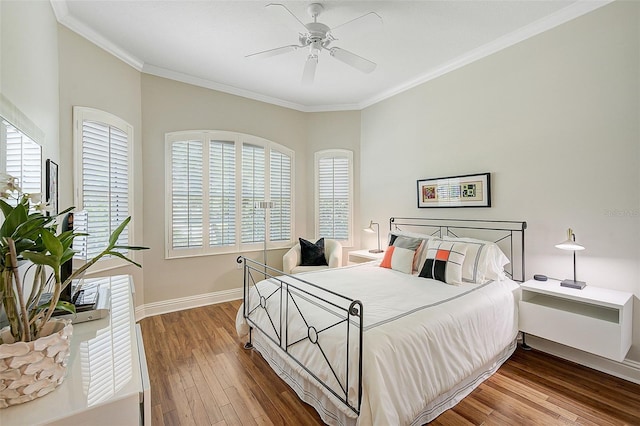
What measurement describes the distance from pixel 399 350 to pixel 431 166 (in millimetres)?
2773

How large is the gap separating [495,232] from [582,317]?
1.12m

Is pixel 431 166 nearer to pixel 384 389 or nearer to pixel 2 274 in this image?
pixel 384 389

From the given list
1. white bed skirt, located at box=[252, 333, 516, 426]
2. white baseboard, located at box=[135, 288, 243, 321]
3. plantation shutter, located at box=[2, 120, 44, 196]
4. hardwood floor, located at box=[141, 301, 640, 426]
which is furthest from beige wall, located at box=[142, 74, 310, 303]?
plantation shutter, located at box=[2, 120, 44, 196]

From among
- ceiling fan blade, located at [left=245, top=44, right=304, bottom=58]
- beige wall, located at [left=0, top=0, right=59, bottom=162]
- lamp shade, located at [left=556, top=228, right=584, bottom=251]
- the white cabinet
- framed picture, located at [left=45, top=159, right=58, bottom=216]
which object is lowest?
the white cabinet

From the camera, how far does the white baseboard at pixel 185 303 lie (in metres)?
3.60

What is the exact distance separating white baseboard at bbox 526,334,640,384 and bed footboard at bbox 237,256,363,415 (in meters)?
2.13

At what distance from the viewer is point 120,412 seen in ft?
2.82

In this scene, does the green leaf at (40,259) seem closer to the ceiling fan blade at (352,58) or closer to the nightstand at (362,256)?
the ceiling fan blade at (352,58)

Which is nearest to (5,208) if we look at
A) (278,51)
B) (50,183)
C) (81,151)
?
(50,183)

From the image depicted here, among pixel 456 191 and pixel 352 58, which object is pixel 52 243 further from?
pixel 456 191

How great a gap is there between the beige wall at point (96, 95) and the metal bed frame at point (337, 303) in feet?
5.63

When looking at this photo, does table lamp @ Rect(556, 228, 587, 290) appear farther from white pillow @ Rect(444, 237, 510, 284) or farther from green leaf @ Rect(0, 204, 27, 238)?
green leaf @ Rect(0, 204, 27, 238)

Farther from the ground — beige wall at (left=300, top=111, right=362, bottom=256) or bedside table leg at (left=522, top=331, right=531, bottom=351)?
beige wall at (left=300, top=111, right=362, bottom=256)

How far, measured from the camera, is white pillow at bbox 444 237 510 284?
2746 millimetres
